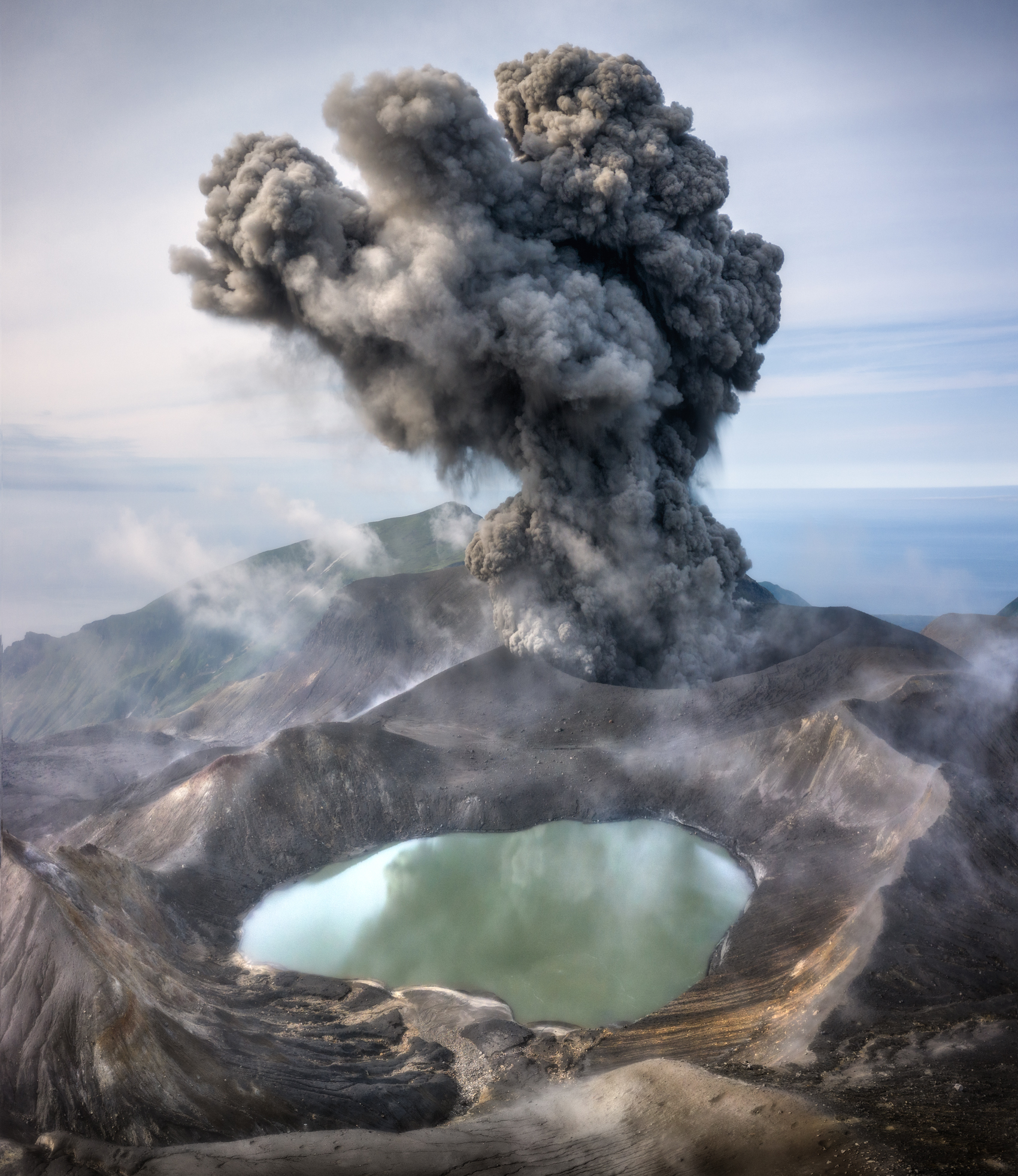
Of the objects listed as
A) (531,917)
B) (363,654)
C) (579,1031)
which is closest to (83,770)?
(363,654)

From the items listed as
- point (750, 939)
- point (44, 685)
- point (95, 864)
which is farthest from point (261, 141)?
point (44, 685)

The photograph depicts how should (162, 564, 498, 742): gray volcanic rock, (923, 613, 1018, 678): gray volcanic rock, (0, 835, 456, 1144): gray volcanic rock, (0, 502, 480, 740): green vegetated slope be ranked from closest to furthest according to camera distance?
(0, 835, 456, 1144): gray volcanic rock → (923, 613, 1018, 678): gray volcanic rock → (162, 564, 498, 742): gray volcanic rock → (0, 502, 480, 740): green vegetated slope

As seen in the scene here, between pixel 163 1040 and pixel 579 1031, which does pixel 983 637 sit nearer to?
pixel 579 1031

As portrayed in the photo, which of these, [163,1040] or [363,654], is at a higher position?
[363,654]

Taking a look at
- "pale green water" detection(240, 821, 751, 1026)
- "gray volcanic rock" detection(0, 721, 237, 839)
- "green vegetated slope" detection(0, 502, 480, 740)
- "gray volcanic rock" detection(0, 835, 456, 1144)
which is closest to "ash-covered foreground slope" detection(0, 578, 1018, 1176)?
"gray volcanic rock" detection(0, 835, 456, 1144)

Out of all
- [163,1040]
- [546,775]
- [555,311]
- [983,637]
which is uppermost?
[555,311]

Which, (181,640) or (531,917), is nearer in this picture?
(531,917)

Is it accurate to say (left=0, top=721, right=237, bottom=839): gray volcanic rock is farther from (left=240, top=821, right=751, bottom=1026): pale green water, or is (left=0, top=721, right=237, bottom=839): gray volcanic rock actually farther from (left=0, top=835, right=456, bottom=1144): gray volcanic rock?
(left=0, top=835, right=456, bottom=1144): gray volcanic rock
